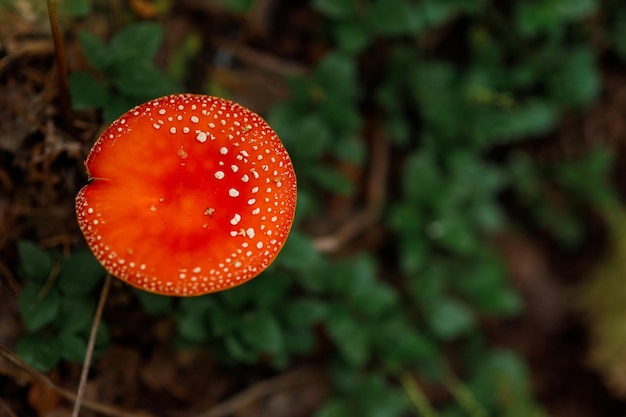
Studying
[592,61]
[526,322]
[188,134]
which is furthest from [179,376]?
[592,61]

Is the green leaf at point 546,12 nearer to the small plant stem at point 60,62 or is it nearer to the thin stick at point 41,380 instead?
the small plant stem at point 60,62

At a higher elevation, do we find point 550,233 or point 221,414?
point 550,233

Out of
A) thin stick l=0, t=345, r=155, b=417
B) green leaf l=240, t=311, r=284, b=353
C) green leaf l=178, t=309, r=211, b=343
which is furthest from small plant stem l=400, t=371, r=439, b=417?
thin stick l=0, t=345, r=155, b=417

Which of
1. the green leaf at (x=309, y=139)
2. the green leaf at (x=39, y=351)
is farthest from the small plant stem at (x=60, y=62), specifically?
the green leaf at (x=309, y=139)

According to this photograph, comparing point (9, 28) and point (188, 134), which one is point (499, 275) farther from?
point (9, 28)

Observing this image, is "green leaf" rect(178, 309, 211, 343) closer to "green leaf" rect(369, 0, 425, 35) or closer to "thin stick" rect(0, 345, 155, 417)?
A: "thin stick" rect(0, 345, 155, 417)

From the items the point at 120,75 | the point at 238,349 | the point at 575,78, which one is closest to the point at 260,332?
the point at 238,349
